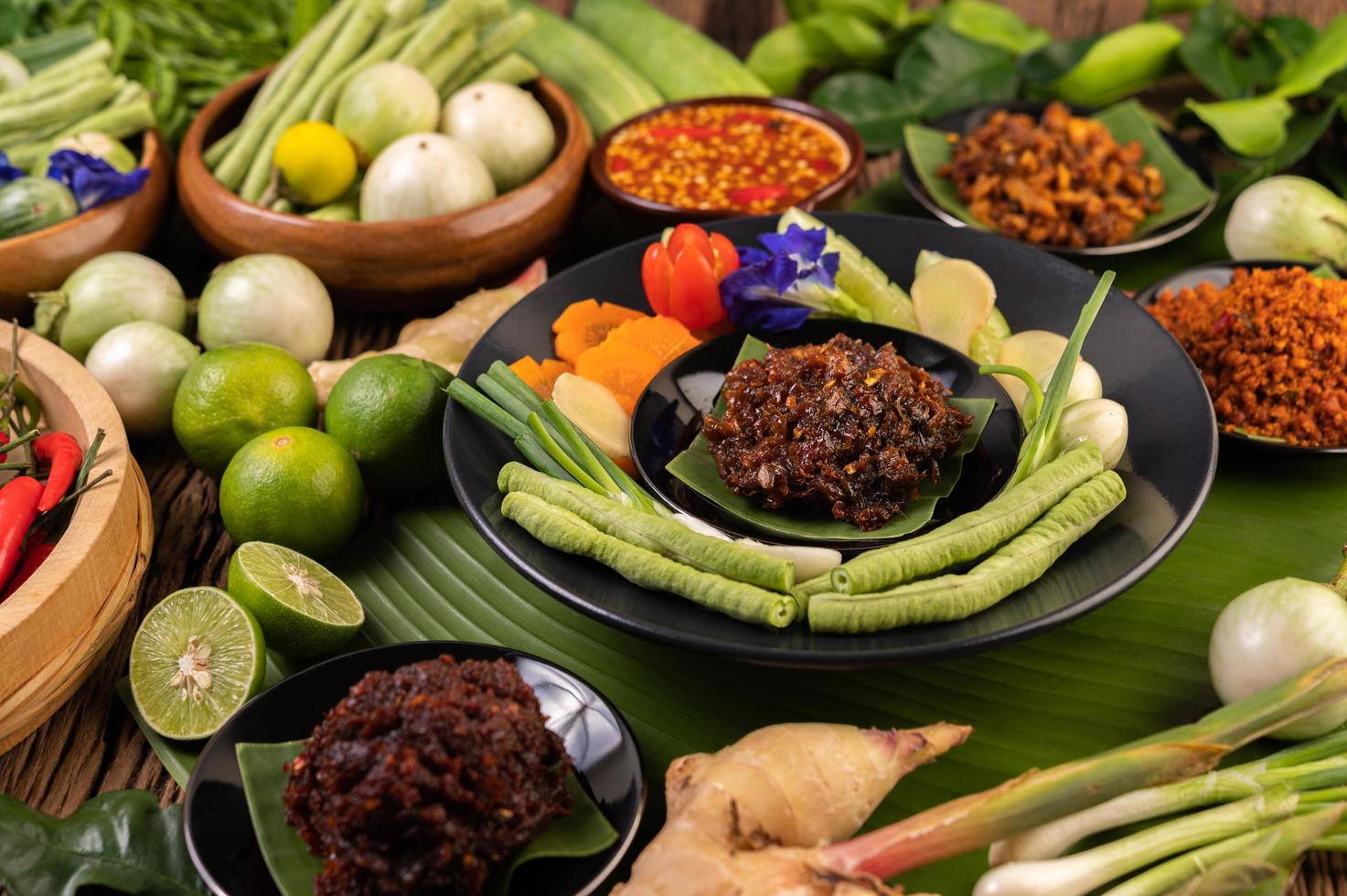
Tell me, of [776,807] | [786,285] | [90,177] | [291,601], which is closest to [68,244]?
[90,177]

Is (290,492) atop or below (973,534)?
below

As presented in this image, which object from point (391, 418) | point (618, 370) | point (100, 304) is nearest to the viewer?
point (391, 418)

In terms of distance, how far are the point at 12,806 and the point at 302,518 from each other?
2.96 feet

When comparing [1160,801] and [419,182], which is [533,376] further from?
[1160,801]

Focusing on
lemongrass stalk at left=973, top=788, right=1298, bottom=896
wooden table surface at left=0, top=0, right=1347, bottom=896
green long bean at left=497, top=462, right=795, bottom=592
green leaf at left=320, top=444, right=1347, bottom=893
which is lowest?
wooden table surface at left=0, top=0, right=1347, bottom=896

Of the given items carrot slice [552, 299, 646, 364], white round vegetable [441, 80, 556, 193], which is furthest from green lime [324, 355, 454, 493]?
white round vegetable [441, 80, 556, 193]

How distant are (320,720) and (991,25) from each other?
4.77 metres

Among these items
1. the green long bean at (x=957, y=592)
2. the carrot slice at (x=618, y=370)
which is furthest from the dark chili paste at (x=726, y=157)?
the green long bean at (x=957, y=592)

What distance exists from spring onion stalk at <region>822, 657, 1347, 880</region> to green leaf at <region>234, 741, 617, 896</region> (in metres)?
0.43

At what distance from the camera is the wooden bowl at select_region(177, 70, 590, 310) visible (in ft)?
12.4

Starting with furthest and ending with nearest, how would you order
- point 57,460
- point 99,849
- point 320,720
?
point 57,460 → point 320,720 → point 99,849

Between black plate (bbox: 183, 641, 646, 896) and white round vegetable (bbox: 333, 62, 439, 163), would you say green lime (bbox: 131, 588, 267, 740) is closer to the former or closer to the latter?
black plate (bbox: 183, 641, 646, 896)

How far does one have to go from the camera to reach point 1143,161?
445cm

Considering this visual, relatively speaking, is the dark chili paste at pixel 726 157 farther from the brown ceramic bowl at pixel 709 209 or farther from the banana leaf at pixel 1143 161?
the banana leaf at pixel 1143 161
